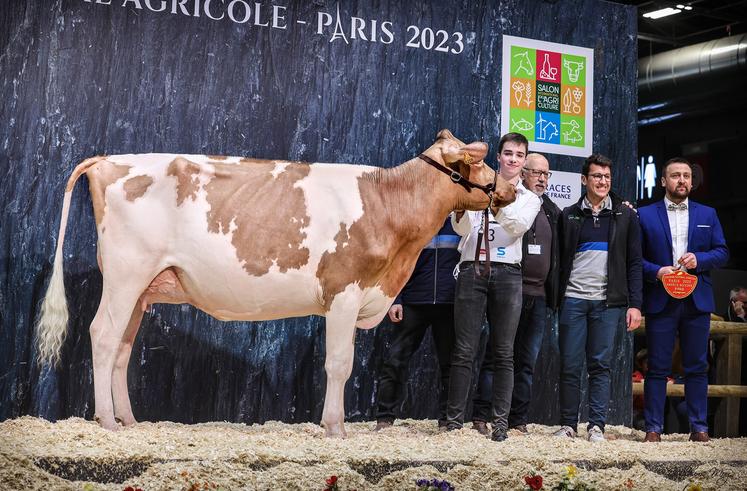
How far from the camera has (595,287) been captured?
230 inches

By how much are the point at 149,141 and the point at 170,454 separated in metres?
2.59

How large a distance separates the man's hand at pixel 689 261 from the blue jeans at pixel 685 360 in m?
0.21

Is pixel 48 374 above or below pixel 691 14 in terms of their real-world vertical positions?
below

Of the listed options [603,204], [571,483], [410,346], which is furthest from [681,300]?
[571,483]

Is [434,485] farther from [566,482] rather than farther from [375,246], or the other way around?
[375,246]

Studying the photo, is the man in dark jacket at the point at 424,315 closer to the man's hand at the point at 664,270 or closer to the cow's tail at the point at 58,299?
the man's hand at the point at 664,270

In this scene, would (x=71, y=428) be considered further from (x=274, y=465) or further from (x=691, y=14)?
(x=691, y=14)

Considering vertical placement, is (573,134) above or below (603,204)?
above

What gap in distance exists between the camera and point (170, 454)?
4.02m

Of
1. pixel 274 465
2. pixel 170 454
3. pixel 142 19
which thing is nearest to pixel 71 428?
pixel 170 454

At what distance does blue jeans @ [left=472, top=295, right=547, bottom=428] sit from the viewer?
580 cm

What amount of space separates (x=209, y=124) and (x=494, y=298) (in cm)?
219

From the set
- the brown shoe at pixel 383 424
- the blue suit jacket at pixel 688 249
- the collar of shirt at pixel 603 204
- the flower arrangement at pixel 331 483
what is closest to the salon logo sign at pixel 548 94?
the collar of shirt at pixel 603 204

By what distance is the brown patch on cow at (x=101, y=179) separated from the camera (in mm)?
4906
